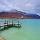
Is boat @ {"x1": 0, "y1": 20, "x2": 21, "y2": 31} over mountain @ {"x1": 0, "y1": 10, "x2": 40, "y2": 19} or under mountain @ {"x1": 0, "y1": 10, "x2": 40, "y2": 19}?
under

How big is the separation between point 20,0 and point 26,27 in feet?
1.72

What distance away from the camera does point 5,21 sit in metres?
2.03

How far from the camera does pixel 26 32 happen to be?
1968 millimetres

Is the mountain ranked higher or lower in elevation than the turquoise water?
higher

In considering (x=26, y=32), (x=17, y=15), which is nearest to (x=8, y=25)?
(x=17, y=15)

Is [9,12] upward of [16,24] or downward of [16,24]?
upward

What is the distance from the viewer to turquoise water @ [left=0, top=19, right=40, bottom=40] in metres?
1.94

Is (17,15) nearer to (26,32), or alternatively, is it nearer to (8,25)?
(8,25)

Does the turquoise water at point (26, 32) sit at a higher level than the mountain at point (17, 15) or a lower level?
lower

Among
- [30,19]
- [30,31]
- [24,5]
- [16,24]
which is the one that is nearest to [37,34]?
[30,31]

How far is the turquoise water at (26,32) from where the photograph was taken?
1.94 m

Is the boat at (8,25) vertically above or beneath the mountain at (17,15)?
beneath

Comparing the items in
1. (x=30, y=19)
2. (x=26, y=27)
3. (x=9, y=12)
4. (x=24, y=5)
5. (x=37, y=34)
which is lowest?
(x=37, y=34)

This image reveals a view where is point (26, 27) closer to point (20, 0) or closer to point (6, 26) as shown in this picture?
point (6, 26)
